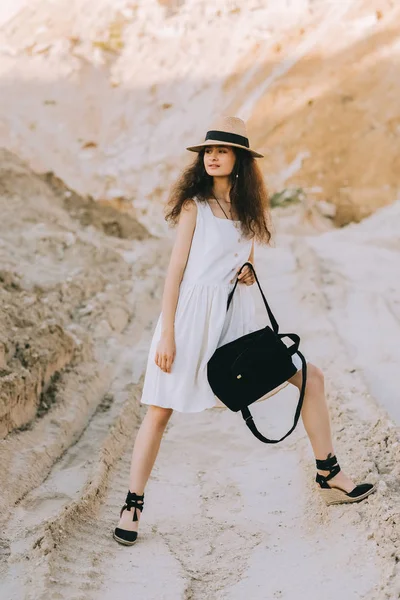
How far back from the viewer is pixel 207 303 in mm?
2648

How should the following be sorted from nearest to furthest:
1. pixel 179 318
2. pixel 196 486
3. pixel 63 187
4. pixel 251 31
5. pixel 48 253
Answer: pixel 179 318 → pixel 196 486 → pixel 48 253 → pixel 63 187 → pixel 251 31

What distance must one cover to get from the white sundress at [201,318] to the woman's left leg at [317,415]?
0.08m

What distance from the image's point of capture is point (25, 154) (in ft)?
36.2

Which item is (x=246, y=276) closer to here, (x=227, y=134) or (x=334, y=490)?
(x=227, y=134)

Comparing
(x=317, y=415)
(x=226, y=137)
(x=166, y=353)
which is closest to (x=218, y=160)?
(x=226, y=137)

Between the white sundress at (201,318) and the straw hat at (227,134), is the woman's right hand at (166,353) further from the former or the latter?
the straw hat at (227,134)

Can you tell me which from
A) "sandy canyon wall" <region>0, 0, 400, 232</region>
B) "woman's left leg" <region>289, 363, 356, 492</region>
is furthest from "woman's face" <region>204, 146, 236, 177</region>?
"sandy canyon wall" <region>0, 0, 400, 232</region>

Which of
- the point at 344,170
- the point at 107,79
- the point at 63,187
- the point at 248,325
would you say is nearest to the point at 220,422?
the point at 248,325

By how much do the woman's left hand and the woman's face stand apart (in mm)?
376

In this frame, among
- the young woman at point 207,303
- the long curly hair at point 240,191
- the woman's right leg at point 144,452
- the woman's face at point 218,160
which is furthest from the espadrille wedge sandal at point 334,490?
the woman's face at point 218,160

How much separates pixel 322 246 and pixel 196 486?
210 inches

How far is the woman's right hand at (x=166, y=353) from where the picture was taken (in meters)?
2.60

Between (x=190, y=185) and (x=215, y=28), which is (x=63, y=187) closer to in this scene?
(x=215, y=28)

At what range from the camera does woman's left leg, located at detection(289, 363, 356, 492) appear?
2682mm
